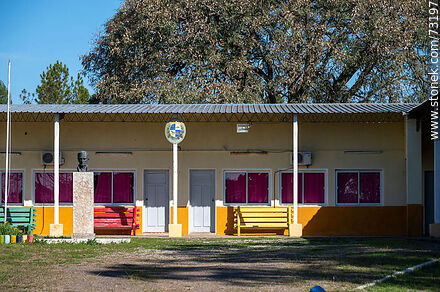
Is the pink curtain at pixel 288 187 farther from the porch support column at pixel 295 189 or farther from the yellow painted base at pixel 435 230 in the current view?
the yellow painted base at pixel 435 230

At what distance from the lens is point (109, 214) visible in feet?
69.8

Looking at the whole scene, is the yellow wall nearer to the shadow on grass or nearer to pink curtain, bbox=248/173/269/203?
pink curtain, bbox=248/173/269/203

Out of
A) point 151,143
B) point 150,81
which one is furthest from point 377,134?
point 150,81

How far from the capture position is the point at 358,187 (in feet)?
70.1

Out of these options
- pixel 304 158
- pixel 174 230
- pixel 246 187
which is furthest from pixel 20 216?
pixel 304 158

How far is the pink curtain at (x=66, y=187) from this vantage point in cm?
2150

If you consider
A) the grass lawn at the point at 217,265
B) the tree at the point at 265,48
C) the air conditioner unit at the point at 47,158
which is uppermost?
the tree at the point at 265,48

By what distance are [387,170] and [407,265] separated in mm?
9454

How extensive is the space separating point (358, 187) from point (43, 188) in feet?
32.4

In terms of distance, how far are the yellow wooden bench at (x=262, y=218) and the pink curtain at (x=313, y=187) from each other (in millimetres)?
792

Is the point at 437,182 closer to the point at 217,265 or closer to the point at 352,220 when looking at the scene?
the point at 352,220

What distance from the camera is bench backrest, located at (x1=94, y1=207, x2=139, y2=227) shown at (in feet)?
69.6

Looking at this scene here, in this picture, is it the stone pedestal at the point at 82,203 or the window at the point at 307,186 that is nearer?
the stone pedestal at the point at 82,203

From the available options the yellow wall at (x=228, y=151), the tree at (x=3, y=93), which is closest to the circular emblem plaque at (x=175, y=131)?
the yellow wall at (x=228, y=151)
